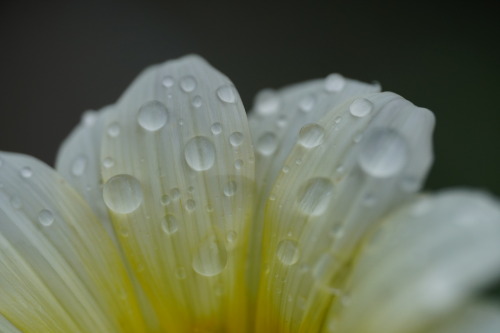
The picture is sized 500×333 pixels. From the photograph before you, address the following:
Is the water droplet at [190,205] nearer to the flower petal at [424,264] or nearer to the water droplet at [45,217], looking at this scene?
the water droplet at [45,217]

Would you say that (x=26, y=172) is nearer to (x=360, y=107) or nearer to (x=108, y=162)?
(x=108, y=162)

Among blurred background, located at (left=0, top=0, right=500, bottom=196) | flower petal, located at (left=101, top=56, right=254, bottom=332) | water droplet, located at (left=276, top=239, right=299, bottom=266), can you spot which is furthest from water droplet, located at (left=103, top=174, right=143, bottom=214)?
blurred background, located at (left=0, top=0, right=500, bottom=196)

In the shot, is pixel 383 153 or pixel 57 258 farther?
pixel 57 258

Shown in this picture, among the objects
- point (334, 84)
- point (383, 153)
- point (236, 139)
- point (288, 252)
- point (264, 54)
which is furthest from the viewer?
point (264, 54)

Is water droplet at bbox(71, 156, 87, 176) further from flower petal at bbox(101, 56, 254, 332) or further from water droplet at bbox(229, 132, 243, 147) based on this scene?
water droplet at bbox(229, 132, 243, 147)

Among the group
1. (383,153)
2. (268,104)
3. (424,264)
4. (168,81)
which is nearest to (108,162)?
(168,81)

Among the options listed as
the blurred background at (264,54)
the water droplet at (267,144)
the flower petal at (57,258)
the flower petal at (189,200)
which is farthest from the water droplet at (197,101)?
the blurred background at (264,54)

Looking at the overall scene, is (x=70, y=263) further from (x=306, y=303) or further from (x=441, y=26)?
(x=441, y=26)

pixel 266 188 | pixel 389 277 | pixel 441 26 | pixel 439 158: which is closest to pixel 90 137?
pixel 266 188
